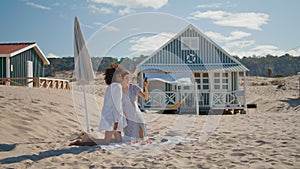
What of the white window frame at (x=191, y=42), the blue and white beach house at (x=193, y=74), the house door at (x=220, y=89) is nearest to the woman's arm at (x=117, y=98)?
the blue and white beach house at (x=193, y=74)

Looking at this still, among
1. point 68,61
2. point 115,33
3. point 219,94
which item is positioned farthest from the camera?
point 68,61

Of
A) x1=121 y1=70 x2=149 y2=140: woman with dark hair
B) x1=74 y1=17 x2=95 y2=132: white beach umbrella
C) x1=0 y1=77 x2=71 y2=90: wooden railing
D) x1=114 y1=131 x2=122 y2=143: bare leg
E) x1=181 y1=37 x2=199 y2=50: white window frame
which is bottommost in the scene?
x1=114 y1=131 x2=122 y2=143: bare leg

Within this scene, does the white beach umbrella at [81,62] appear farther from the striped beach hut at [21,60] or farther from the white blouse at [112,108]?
the striped beach hut at [21,60]

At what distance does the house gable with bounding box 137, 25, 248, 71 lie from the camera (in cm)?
1800

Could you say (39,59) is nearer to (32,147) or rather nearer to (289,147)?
(32,147)

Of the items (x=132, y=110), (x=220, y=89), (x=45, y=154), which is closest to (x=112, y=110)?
(x=132, y=110)

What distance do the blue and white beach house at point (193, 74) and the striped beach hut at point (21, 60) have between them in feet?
25.6

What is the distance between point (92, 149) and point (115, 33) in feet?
7.70

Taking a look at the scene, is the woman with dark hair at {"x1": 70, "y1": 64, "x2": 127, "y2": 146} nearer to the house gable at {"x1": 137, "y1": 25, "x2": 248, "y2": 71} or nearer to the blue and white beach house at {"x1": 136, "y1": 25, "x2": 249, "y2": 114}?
the blue and white beach house at {"x1": 136, "y1": 25, "x2": 249, "y2": 114}

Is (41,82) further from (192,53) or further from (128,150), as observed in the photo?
(128,150)

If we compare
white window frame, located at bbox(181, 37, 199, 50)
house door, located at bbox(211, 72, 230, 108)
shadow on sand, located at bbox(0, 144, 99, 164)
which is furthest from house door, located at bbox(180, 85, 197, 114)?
shadow on sand, located at bbox(0, 144, 99, 164)

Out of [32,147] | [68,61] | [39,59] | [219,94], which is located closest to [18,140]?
[32,147]

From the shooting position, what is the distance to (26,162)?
13.6 ft

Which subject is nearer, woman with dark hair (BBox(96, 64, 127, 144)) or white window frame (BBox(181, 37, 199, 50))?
woman with dark hair (BBox(96, 64, 127, 144))
